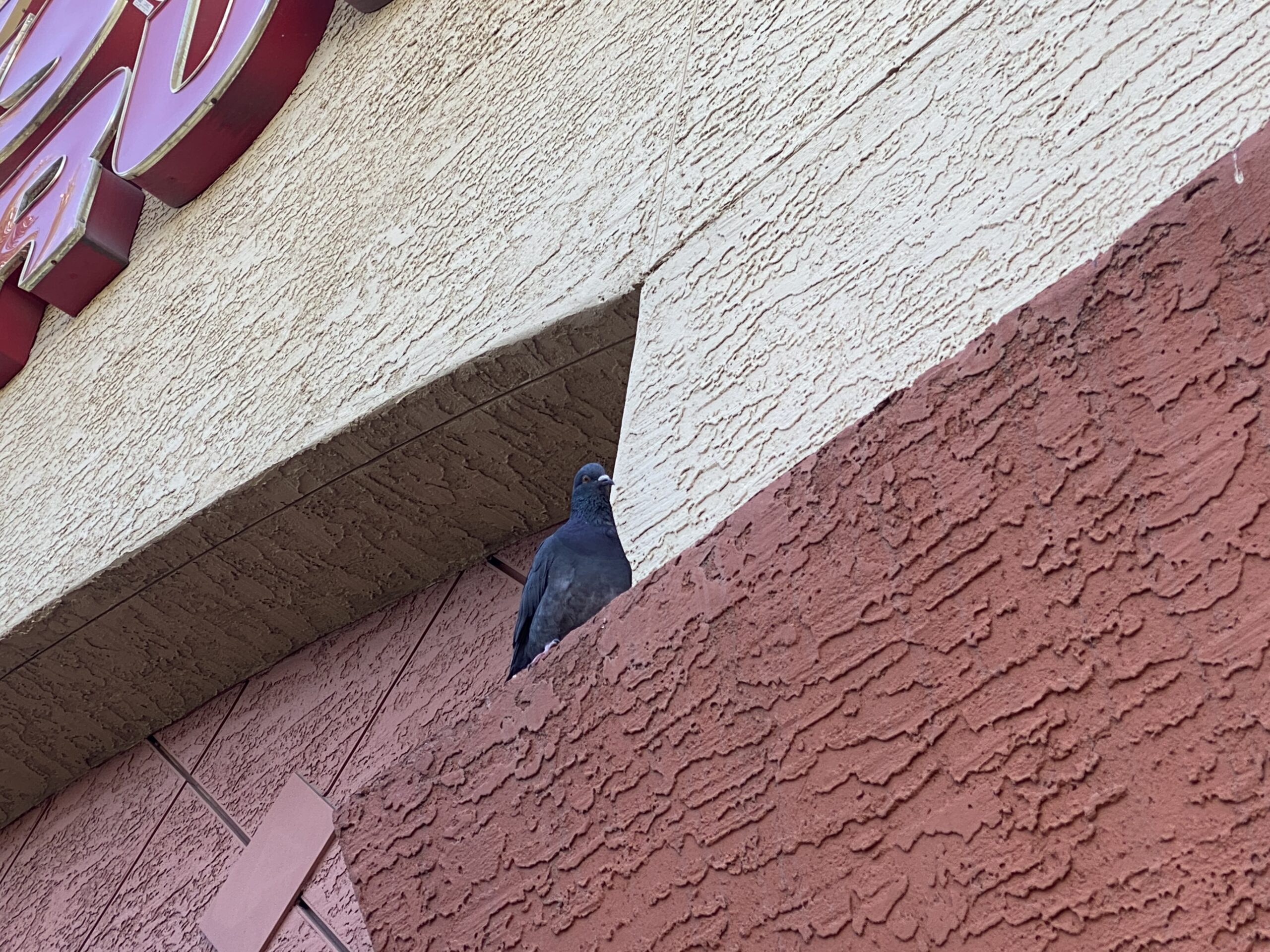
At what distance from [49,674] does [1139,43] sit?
8.45 feet

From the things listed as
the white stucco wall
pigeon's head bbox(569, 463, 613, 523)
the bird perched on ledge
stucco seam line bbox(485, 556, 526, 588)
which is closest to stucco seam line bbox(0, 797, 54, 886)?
stucco seam line bbox(485, 556, 526, 588)

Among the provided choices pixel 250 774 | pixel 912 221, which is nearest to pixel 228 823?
pixel 250 774

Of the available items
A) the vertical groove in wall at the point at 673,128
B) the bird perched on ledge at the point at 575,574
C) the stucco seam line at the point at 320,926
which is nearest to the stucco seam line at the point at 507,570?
the bird perched on ledge at the point at 575,574

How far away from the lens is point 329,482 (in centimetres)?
230

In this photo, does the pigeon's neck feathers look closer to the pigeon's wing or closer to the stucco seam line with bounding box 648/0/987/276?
the pigeon's wing

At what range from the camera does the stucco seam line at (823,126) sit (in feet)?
4.91

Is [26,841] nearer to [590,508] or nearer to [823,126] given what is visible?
[590,508]

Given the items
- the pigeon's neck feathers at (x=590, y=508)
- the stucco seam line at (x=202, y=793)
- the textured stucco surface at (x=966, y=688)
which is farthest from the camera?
the stucco seam line at (x=202, y=793)

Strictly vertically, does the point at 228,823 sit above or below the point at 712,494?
below

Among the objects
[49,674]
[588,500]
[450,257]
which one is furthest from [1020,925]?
[49,674]

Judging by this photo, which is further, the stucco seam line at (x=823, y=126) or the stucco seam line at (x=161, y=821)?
the stucco seam line at (x=161, y=821)

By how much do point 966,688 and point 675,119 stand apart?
116cm

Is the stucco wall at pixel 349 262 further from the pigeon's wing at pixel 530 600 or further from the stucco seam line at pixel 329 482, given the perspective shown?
the pigeon's wing at pixel 530 600

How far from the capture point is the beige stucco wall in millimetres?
1272
